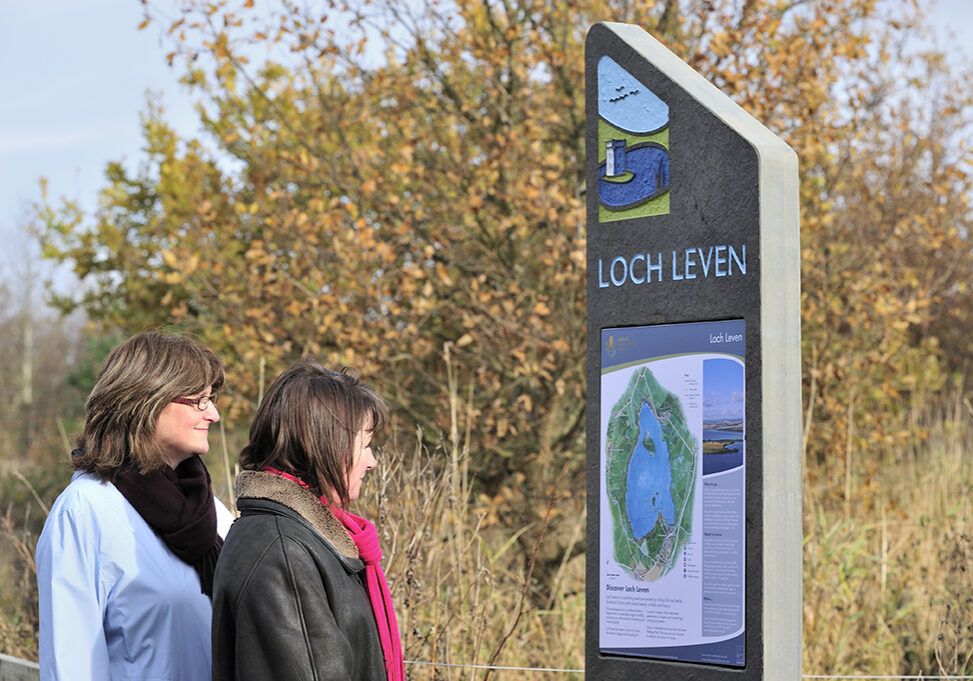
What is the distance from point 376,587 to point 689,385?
0.99 m

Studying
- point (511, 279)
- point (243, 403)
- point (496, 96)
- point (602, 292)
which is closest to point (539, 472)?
point (511, 279)

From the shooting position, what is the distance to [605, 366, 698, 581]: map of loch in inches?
111

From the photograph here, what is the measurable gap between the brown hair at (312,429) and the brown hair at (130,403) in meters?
0.41

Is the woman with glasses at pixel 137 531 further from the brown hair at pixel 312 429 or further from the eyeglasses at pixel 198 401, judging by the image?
the brown hair at pixel 312 429

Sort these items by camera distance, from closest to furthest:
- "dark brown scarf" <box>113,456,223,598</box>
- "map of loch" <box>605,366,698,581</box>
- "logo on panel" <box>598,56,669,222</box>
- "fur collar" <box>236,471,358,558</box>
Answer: "fur collar" <box>236,471,358,558</box>, "dark brown scarf" <box>113,456,223,598</box>, "map of loch" <box>605,366,698,581</box>, "logo on panel" <box>598,56,669,222</box>

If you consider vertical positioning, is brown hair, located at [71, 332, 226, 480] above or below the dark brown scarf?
above

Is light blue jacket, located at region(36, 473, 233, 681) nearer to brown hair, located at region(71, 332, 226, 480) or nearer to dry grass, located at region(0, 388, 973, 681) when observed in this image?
brown hair, located at region(71, 332, 226, 480)

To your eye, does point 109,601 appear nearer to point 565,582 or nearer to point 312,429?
point 312,429

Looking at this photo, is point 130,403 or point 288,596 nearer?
point 288,596

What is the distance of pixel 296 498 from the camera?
2211 mm

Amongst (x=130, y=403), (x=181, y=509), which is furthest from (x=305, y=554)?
(x=130, y=403)

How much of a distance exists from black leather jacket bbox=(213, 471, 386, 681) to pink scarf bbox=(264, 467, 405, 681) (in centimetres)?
3

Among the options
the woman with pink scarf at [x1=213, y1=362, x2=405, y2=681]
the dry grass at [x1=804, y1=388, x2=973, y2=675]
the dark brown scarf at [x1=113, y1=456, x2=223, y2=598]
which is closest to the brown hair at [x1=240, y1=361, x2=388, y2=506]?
the woman with pink scarf at [x1=213, y1=362, x2=405, y2=681]

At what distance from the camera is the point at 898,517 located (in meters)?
6.35
